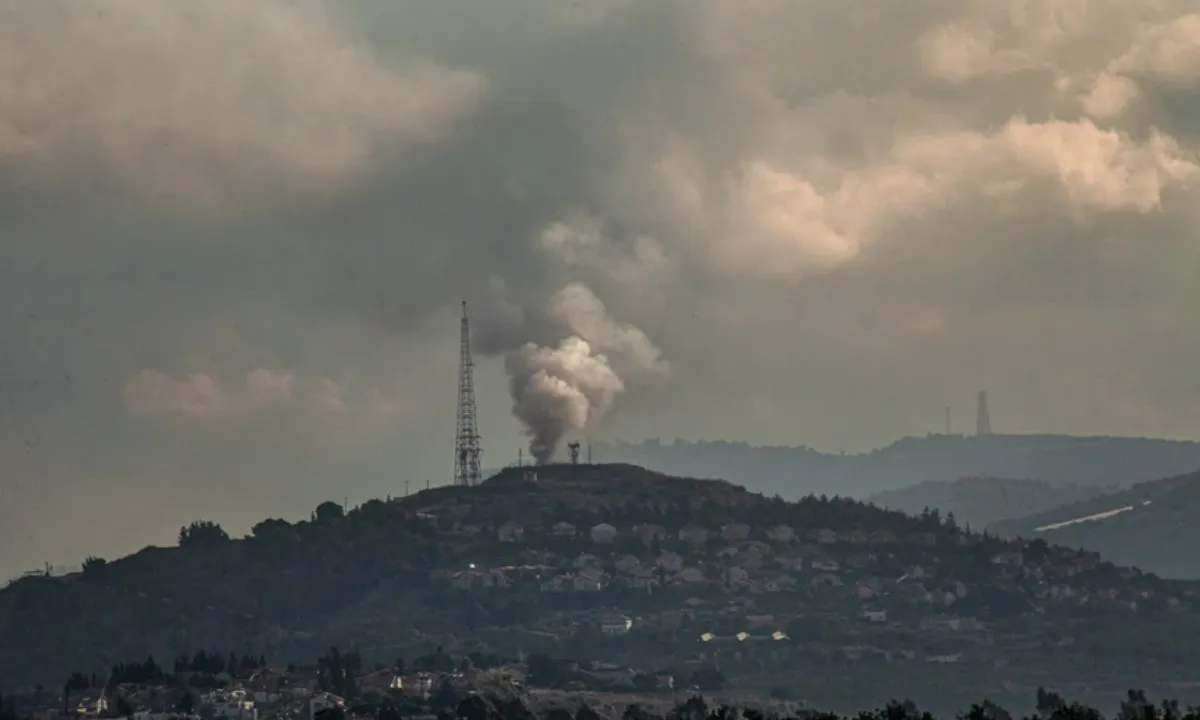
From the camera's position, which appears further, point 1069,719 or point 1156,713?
point 1156,713

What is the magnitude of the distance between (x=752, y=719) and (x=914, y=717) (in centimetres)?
2322

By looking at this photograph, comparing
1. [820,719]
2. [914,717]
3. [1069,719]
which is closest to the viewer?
[1069,719]

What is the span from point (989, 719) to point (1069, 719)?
126 ft

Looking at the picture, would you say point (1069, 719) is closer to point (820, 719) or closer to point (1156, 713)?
point (820, 719)

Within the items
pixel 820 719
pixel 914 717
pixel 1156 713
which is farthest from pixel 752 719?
pixel 1156 713

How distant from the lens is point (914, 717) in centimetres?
19375

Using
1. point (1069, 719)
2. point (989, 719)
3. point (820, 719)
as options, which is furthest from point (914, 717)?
point (1069, 719)

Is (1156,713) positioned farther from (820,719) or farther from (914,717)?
(820,719)

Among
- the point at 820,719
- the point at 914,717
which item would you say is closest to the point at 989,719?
the point at 914,717

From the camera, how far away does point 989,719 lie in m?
198

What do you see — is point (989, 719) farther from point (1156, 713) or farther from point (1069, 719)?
point (1069, 719)

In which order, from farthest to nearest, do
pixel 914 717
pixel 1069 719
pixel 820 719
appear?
pixel 914 717 < pixel 820 719 < pixel 1069 719

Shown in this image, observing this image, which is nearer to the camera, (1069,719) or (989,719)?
(1069,719)

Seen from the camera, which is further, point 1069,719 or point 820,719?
point 820,719
